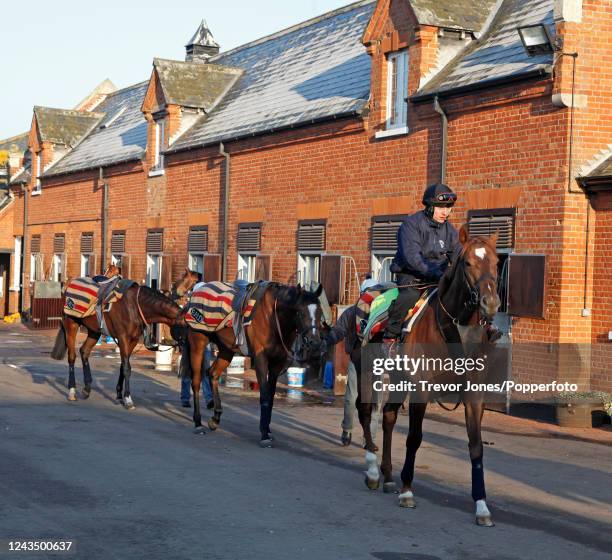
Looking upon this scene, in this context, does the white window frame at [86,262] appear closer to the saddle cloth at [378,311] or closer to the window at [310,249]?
the window at [310,249]

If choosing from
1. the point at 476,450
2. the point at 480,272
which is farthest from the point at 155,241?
the point at 480,272

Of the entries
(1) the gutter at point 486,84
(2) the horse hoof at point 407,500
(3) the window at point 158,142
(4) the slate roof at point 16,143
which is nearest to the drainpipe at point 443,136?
(1) the gutter at point 486,84

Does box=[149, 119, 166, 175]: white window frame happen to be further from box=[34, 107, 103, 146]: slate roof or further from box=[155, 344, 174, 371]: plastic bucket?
box=[34, 107, 103, 146]: slate roof

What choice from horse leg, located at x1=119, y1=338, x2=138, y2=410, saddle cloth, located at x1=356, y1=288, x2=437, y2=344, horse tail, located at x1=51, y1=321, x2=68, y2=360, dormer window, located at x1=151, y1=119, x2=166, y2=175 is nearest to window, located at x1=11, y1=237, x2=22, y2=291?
dormer window, located at x1=151, y1=119, x2=166, y2=175

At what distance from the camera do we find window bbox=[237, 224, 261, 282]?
24.4 metres

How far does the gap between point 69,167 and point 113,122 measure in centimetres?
352

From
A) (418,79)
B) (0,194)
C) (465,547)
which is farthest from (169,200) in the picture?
(465,547)

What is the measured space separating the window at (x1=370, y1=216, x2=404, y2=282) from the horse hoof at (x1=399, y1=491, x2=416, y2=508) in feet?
35.4

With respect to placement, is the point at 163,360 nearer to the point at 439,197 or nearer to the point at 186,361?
the point at 186,361

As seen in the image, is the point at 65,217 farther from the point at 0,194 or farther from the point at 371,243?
the point at 371,243

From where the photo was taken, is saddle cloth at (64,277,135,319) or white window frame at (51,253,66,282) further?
white window frame at (51,253,66,282)

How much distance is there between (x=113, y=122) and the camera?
3984 centimetres

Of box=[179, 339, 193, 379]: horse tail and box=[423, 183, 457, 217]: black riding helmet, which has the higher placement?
box=[423, 183, 457, 217]: black riding helmet

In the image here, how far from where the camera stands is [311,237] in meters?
22.1
